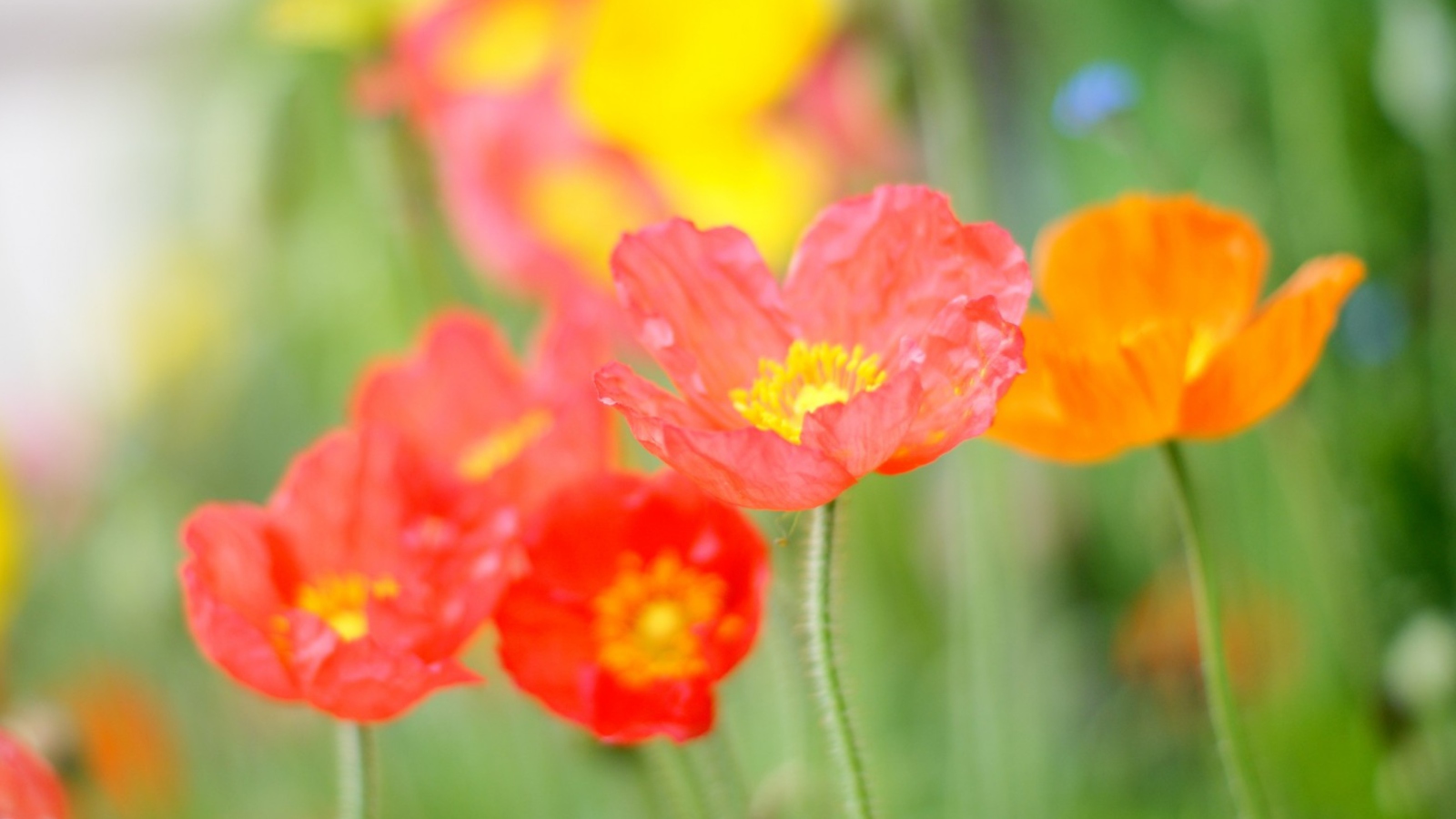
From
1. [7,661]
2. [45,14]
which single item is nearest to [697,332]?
[7,661]

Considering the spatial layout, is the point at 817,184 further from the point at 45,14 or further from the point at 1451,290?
the point at 45,14

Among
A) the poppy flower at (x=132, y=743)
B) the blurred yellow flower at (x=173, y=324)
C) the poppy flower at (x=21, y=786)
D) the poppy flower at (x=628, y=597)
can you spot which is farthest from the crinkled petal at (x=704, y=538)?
the blurred yellow flower at (x=173, y=324)

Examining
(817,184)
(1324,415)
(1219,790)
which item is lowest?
(1219,790)

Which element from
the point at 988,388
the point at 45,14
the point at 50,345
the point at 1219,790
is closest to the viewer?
the point at 988,388

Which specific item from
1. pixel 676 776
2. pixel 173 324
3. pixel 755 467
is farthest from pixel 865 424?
pixel 173 324

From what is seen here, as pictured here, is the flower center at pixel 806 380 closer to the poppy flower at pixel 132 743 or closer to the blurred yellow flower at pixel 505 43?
the blurred yellow flower at pixel 505 43

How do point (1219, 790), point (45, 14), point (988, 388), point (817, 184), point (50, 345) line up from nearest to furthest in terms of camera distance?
point (988, 388) < point (1219, 790) < point (817, 184) < point (50, 345) < point (45, 14)
